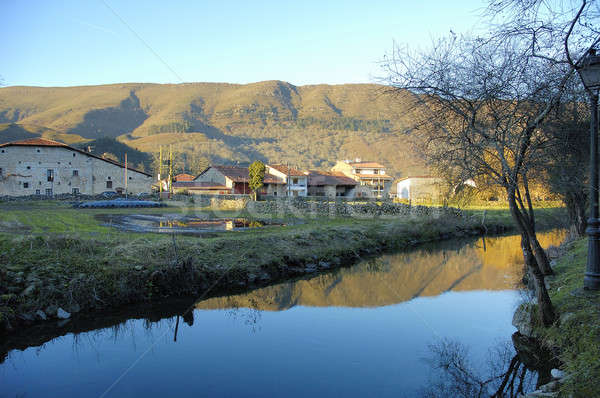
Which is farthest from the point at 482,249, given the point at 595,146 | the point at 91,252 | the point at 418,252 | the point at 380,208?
the point at 91,252

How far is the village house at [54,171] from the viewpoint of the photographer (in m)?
48.7

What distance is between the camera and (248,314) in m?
10.7

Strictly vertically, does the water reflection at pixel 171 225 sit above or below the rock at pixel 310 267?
above

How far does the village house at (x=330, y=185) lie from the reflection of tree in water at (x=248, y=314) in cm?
5427

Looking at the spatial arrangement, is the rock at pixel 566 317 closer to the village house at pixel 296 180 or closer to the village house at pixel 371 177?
the village house at pixel 296 180

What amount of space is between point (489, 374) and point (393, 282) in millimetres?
7368

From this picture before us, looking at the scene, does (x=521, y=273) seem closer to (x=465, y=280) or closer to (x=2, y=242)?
(x=465, y=280)

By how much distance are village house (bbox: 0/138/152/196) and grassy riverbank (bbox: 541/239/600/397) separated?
53.1 meters

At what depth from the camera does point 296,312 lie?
36.0ft

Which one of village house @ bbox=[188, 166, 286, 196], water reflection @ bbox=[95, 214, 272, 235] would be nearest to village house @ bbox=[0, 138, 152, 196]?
village house @ bbox=[188, 166, 286, 196]

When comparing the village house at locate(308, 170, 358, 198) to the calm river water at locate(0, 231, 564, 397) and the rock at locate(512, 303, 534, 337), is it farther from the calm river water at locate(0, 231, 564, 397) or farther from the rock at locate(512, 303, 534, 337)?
the rock at locate(512, 303, 534, 337)

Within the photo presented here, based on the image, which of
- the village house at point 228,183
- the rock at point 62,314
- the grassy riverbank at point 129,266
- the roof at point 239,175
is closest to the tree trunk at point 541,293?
the grassy riverbank at point 129,266

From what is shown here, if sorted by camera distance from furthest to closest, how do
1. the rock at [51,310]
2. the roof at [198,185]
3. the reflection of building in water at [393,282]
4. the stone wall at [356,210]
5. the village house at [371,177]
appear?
the village house at [371,177], the roof at [198,185], the stone wall at [356,210], the reflection of building in water at [393,282], the rock at [51,310]

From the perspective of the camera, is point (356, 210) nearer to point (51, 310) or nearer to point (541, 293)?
point (51, 310)
